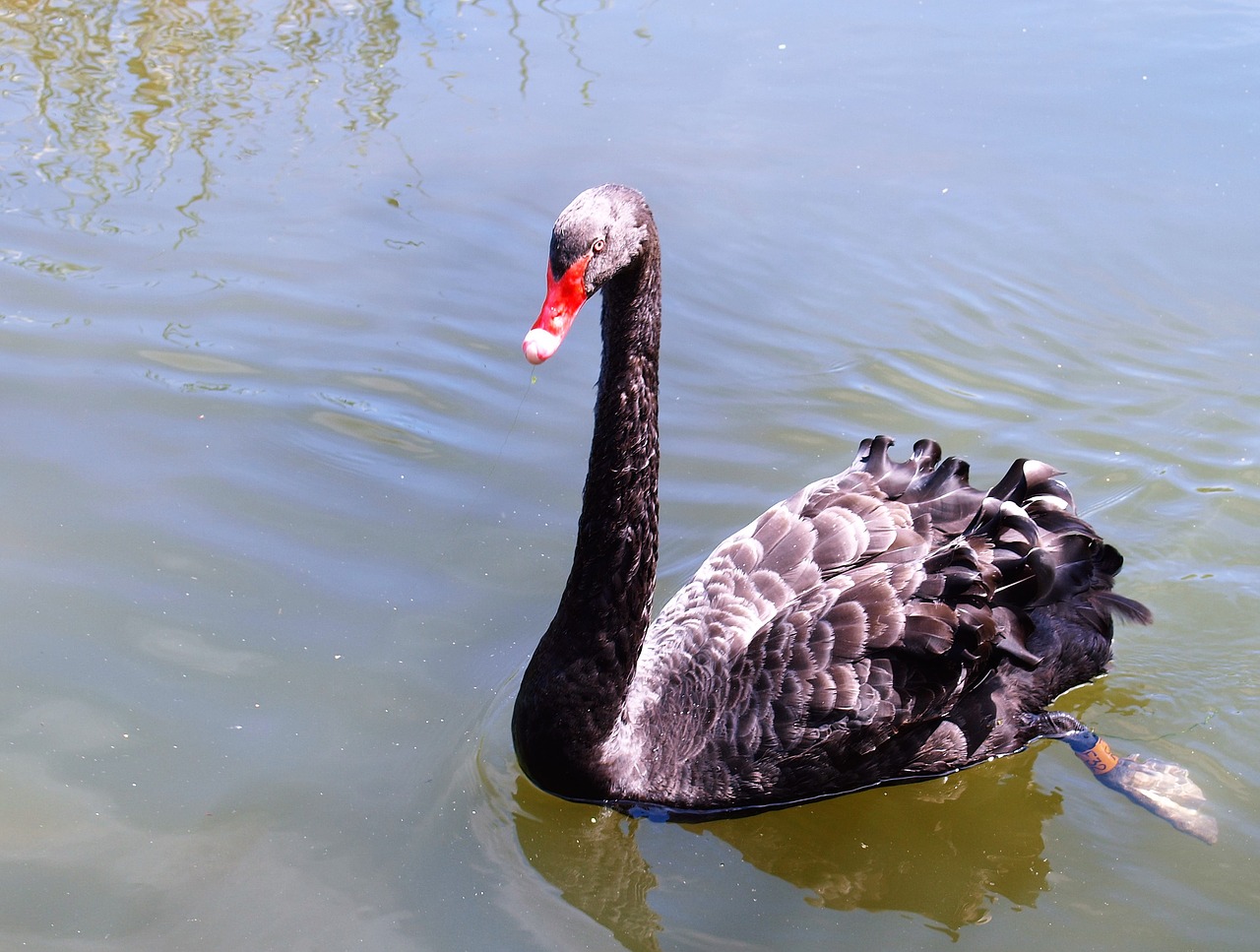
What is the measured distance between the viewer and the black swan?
394cm

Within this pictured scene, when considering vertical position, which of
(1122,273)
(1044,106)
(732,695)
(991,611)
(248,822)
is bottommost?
(248,822)

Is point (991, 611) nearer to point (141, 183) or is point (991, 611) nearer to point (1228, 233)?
point (1228, 233)

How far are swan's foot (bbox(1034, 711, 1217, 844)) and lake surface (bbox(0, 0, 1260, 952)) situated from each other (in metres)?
0.07

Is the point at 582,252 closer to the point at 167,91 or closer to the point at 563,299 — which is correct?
the point at 563,299

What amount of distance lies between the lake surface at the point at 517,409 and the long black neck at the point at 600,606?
24cm

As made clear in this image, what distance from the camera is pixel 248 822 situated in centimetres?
392

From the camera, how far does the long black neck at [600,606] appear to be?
148 inches

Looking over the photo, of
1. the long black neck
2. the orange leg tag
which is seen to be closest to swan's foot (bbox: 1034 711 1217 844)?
the orange leg tag

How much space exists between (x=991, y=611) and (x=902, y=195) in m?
4.16

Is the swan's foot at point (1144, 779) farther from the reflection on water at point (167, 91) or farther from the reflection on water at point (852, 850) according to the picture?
the reflection on water at point (167, 91)

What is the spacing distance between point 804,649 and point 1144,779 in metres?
1.25

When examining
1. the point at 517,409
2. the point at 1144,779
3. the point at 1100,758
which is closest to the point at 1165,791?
the point at 1144,779

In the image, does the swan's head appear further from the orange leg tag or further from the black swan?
the orange leg tag

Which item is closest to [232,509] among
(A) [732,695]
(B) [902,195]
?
(A) [732,695]
